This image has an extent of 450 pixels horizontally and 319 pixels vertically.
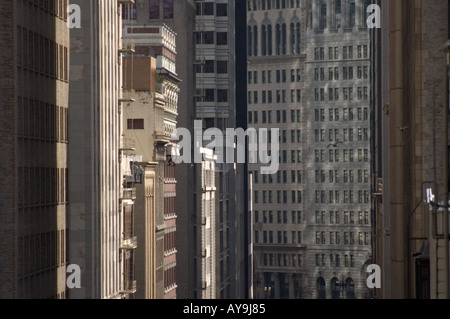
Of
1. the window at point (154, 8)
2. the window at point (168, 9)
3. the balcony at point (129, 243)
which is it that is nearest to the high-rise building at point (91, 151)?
the balcony at point (129, 243)

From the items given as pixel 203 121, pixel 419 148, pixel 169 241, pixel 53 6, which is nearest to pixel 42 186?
pixel 53 6

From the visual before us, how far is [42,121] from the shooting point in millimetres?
78562

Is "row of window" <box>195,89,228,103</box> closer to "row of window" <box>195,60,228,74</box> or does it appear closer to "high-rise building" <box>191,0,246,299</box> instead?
"high-rise building" <box>191,0,246,299</box>

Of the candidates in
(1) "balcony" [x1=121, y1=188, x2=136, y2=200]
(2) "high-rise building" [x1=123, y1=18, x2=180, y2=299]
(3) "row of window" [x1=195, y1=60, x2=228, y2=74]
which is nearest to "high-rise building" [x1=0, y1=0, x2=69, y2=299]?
(1) "balcony" [x1=121, y1=188, x2=136, y2=200]

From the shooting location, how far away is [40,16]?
77.6 metres

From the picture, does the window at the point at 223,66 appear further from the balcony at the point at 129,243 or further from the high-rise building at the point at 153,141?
the balcony at the point at 129,243

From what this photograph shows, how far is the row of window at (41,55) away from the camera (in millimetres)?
72250

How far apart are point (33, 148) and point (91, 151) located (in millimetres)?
8550

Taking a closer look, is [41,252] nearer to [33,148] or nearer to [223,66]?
[33,148]

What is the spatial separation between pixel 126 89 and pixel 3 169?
53.1 meters

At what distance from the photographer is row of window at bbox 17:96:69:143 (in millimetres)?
72812

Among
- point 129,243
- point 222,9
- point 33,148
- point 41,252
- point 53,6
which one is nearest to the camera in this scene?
point 33,148

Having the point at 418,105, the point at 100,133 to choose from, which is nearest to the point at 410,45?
the point at 418,105

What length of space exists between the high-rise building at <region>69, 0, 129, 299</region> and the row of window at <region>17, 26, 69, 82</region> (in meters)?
1.14
